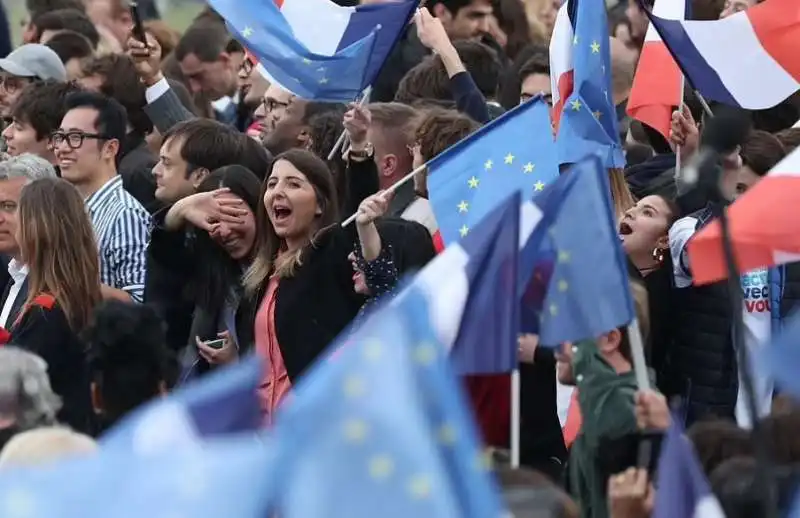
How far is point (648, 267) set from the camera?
7.59 metres

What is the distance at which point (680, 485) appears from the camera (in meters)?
4.59

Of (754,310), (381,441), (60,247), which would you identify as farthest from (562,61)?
(381,441)

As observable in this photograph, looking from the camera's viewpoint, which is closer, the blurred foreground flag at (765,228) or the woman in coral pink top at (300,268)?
the blurred foreground flag at (765,228)

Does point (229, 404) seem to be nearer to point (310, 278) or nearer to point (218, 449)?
point (218, 449)

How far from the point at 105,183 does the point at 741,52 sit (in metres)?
2.63

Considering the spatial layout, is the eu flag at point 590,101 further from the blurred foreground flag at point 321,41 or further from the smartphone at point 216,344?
the smartphone at point 216,344

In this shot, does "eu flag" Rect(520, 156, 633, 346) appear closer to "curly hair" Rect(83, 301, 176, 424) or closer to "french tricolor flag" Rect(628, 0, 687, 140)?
"curly hair" Rect(83, 301, 176, 424)

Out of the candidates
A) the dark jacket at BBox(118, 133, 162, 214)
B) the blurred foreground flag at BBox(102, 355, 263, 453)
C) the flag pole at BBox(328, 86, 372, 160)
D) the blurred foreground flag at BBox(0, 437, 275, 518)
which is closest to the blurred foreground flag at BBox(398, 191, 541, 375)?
the blurred foreground flag at BBox(102, 355, 263, 453)

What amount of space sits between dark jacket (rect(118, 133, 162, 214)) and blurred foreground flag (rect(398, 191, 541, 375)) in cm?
391

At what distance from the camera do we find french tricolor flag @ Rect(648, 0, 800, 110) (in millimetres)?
8102

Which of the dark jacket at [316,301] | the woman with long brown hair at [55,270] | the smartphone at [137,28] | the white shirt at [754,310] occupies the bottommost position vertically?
the white shirt at [754,310]

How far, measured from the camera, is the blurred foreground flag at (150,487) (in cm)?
362

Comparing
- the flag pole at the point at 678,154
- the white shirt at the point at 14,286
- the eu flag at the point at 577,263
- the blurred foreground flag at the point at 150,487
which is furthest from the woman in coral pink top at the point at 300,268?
the blurred foreground flag at the point at 150,487

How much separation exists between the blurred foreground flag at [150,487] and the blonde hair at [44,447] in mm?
846
